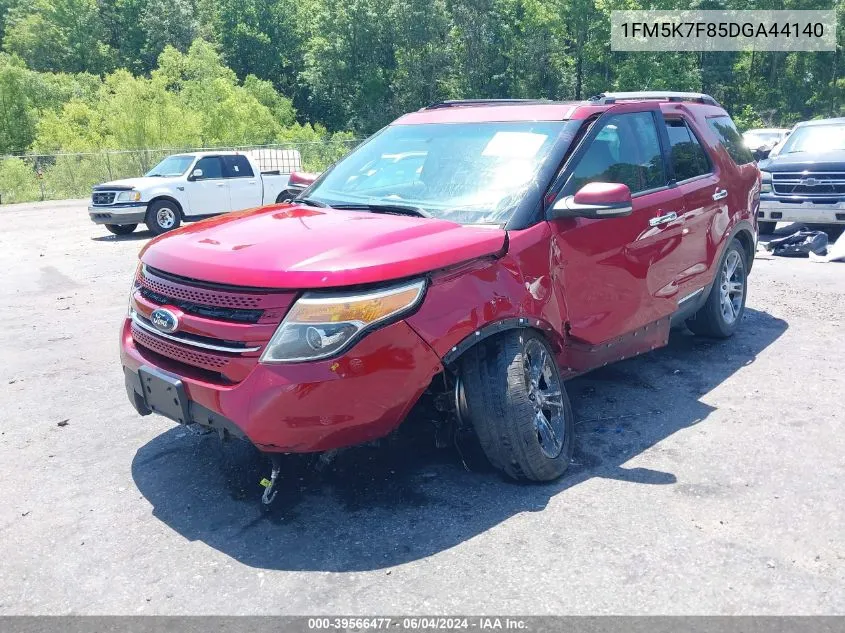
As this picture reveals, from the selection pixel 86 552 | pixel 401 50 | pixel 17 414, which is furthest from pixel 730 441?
pixel 401 50

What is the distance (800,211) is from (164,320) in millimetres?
10443

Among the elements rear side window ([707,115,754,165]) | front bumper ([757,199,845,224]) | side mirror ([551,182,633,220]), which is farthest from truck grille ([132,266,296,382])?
front bumper ([757,199,845,224])

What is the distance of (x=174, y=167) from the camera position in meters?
16.7

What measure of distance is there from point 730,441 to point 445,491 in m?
1.78

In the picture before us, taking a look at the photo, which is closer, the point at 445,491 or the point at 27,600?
the point at 27,600

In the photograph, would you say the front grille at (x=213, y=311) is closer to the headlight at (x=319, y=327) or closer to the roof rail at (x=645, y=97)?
the headlight at (x=319, y=327)

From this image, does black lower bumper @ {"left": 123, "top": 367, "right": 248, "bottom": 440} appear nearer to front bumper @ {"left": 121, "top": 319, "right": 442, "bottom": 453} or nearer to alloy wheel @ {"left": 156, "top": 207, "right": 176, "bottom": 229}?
front bumper @ {"left": 121, "top": 319, "right": 442, "bottom": 453}

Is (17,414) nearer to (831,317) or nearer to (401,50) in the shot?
(831,317)

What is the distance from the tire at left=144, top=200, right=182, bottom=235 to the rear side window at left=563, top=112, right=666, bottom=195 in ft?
40.9

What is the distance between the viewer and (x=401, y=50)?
6438 cm

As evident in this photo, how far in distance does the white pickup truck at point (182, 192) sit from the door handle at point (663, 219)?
36.4ft

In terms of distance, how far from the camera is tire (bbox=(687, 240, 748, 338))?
6.12 meters

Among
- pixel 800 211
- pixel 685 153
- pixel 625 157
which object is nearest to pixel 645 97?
pixel 685 153

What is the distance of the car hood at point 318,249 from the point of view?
3271 mm
